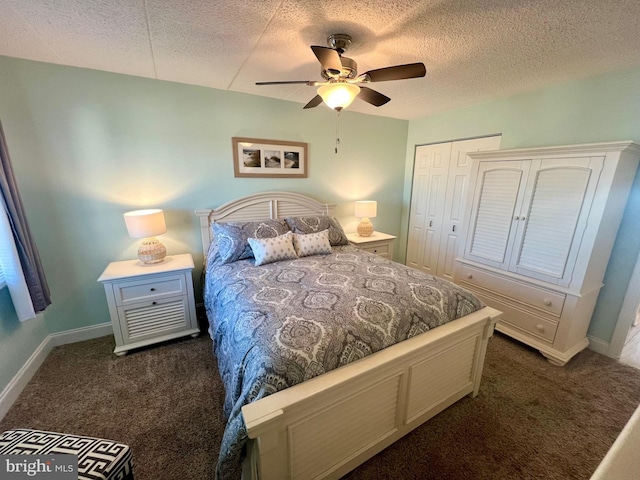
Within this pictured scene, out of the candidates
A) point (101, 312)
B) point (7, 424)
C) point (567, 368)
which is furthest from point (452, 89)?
point (7, 424)

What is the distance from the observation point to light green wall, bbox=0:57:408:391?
205cm

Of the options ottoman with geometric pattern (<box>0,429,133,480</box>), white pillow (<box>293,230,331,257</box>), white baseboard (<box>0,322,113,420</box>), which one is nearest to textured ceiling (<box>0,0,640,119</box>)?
white pillow (<box>293,230,331,257</box>)

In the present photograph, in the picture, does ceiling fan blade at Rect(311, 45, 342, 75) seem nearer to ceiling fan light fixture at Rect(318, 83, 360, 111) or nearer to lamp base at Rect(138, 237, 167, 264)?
ceiling fan light fixture at Rect(318, 83, 360, 111)

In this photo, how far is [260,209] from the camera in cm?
299

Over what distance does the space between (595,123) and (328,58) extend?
7.92 feet

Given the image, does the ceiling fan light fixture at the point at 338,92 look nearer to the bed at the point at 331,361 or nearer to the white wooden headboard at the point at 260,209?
the bed at the point at 331,361

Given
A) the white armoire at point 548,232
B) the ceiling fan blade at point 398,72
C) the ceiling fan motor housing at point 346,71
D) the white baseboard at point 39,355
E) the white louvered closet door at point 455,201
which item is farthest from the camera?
the white louvered closet door at point 455,201

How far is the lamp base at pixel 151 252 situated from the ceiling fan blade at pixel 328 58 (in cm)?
206

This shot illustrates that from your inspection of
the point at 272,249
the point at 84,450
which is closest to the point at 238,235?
the point at 272,249

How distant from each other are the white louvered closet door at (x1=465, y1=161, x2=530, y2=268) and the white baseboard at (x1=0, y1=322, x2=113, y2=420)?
12.5 feet

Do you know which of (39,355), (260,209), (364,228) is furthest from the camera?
(364,228)

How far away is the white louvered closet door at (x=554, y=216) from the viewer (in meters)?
2.04

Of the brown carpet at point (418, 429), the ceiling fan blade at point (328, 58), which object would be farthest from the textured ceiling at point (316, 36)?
the brown carpet at point (418, 429)

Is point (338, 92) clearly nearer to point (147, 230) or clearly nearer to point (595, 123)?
point (147, 230)
